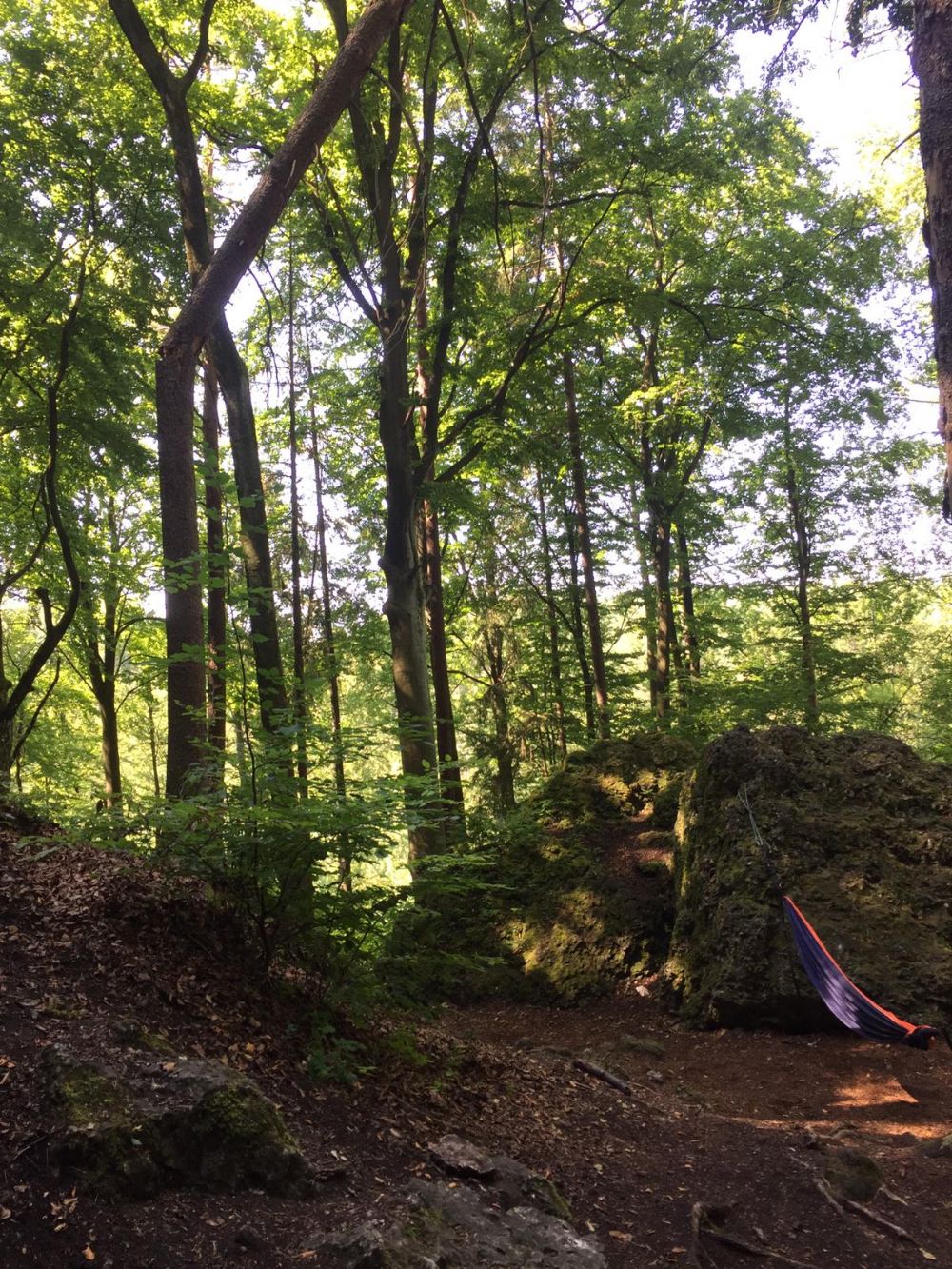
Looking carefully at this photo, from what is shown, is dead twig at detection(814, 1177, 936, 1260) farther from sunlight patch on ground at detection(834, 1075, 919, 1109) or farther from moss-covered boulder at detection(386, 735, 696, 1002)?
moss-covered boulder at detection(386, 735, 696, 1002)

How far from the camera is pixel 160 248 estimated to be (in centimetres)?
854

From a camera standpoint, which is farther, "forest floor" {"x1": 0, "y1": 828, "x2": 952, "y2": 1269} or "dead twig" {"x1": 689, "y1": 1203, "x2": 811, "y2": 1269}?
"dead twig" {"x1": 689, "y1": 1203, "x2": 811, "y2": 1269}

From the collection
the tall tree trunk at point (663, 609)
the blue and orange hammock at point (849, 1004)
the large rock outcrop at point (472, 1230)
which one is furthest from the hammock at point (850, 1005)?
the tall tree trunk at point (663, 609)

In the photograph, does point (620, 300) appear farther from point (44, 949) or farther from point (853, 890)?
point (44, 949)

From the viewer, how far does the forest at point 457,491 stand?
13.0 feet

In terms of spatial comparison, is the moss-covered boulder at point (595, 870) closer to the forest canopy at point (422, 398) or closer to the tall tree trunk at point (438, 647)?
the forest canopy at point (422, 398)

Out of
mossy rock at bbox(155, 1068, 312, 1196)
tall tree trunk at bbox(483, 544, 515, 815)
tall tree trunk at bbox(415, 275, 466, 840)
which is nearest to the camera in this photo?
mossy rock at bbox(155, 1068, 312, 1196)

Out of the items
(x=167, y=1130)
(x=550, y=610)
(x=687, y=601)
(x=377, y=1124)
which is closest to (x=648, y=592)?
(x=687, y=601)

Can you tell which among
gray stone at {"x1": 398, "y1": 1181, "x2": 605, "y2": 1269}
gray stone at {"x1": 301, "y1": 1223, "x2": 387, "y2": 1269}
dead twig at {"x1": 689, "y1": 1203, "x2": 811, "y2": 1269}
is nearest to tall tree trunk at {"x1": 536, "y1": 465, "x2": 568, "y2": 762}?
dead twig at {"x1": 689, "y1": 1203, "x2": 811, "y2": 1269}

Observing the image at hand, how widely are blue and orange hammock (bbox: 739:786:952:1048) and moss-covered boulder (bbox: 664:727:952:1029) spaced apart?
Result: 560 millimetres

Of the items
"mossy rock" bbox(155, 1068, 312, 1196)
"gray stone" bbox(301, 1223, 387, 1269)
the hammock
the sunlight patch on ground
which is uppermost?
"mossy rock" bbox(155, 1068, 312, 1196)

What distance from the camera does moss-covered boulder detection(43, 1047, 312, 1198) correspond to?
217cm

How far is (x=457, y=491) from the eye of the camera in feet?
32.8

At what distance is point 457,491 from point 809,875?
614 cm
